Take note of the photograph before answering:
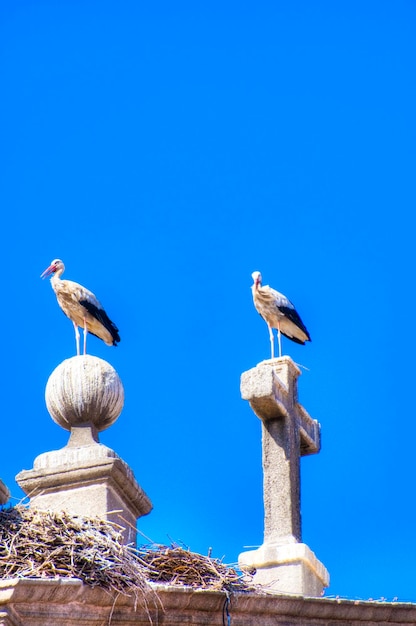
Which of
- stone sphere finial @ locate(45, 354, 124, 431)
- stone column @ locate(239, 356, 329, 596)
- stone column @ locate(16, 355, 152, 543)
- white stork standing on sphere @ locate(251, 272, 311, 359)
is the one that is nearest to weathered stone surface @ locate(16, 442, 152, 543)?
stone column @ locate(16, 355, 152, 543)

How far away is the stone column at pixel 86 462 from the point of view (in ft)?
31.4

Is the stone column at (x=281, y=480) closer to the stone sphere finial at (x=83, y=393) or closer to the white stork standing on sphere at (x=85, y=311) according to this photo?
the stone sphere finial at (x=83, y=393)

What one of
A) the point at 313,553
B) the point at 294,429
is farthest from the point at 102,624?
the point at 294,429

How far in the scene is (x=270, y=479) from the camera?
1112 centimetres

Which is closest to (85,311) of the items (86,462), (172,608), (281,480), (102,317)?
(102,317)

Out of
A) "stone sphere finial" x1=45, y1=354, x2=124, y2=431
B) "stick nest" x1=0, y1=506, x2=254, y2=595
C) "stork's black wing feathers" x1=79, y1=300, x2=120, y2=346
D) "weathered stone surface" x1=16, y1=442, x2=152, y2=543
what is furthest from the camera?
"stork's black wing feathers" x1=79, y1=300, x2=120, y2=346

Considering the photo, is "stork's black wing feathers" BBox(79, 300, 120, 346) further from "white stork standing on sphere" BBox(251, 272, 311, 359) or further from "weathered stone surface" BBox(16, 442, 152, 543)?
"weathered stone surface" BBox(16, 442, 152, 543)

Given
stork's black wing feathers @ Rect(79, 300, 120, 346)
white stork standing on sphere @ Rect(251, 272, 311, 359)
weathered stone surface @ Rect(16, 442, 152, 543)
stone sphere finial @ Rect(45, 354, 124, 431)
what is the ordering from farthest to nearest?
1. white stork standing on sphere @ Rect(251, 272, 311, 359)
2. stork's black wing feathers @ Rect(79, 300, 120, 346)
3. stone sphere finial @ Rect(45, 354, 124, 431)
4. weathered stone surface @ Rect(16, 442, 152, 543)

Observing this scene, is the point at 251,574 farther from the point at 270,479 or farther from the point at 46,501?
the point at 270,479

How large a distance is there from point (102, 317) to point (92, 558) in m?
5.41

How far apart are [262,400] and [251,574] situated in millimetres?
2448

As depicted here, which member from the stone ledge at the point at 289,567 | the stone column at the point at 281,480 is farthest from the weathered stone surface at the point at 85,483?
the stone column at the point at 281,480

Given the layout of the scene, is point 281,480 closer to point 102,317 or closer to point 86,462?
point 86,462

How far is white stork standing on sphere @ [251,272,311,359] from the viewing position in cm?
1337
